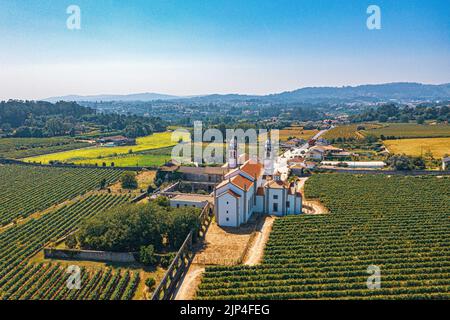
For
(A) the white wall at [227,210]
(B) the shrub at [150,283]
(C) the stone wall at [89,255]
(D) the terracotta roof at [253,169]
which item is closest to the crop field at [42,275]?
(B) the shrub at [150,283]

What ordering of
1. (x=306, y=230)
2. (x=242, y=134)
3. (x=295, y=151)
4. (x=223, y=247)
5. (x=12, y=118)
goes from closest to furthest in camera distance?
Result: (x=223, y=247)
(x=306, y=230)
(x=295, y=151)
(x=242, y=134)
(x=12, y=118)

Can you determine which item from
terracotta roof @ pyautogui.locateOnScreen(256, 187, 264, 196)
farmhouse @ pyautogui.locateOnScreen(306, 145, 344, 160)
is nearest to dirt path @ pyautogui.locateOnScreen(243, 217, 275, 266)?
terracotta roof @ pyautogui.locateOnScreen(256, 187, 264, 196)

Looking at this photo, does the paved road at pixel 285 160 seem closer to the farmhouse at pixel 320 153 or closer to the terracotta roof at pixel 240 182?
the farmhouse at pixel 320 153

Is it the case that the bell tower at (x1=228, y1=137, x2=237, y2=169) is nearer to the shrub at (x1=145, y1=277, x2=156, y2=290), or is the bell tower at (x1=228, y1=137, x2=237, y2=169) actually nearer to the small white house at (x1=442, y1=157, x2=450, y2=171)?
the shrub at (x1=145, y1=277, x2=156, y2=290)

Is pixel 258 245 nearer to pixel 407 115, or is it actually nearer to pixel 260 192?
pixel 260 192

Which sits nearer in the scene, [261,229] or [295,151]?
[261,229]
